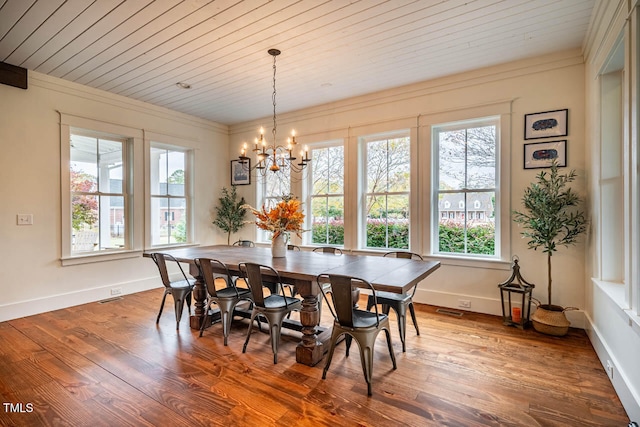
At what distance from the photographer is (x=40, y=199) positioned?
3.89 metres

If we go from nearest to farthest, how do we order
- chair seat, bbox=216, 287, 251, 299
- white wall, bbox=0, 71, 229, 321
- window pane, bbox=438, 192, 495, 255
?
chair seat, bbox=216, 287, 251, 299, white wall, bbox=0, 71, 229, 321, window pane, bbox=438, 192, 495, 255

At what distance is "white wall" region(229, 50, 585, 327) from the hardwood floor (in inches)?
23.8

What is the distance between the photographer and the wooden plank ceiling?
103 inches

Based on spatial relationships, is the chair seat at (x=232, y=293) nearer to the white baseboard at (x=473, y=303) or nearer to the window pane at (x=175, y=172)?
the white baseboard at (x=473, y=303)

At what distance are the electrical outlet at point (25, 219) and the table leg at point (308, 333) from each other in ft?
11.8

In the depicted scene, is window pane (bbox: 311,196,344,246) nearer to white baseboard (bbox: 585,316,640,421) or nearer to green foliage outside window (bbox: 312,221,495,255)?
green foliage outside window (bbox: 312,221,495,255)

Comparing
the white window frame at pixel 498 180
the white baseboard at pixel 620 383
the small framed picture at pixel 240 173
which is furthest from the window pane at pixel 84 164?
the white baseboard at pixel 620 383

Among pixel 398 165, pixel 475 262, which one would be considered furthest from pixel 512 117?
pixel 475 262

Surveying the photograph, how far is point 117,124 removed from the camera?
462 cm

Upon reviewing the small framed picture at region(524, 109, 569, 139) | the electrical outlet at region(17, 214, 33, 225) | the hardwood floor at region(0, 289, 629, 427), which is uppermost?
the small framed picture at region(524, 109, 569, 139)

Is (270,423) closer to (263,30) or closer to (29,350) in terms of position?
(29,350)

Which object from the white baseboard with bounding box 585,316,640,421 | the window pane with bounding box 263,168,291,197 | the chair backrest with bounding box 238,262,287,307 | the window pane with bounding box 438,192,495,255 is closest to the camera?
the white baseboard with bounding box 585,316,640,421

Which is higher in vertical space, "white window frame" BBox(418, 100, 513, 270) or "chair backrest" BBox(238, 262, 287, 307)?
"white window frame" BBox(418, 100, 513, 270)

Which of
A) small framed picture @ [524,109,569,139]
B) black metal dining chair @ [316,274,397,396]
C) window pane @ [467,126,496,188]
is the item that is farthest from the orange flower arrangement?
small framed picture @ [524,109,569,139]
